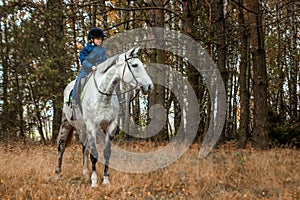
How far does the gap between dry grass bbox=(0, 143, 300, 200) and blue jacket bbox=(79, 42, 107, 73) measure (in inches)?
93.5

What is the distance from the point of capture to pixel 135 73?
6273mm

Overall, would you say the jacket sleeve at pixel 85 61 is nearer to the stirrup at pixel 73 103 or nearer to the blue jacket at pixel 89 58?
the blue jacket at pixel 89 58

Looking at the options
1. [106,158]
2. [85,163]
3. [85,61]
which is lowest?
[85,163]

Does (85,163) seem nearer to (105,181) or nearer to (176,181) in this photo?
(105,181)

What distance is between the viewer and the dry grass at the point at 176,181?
5848mm

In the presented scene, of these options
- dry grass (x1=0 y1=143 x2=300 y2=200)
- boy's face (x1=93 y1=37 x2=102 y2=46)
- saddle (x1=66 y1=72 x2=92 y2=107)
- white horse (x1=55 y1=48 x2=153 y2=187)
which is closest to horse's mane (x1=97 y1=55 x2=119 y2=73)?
white horse (x1=55 y1=48 x2=153 y2=187)

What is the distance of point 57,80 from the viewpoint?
13.1 metres

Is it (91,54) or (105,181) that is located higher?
(91,54)

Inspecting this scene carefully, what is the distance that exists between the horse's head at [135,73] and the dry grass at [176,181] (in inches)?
71.3

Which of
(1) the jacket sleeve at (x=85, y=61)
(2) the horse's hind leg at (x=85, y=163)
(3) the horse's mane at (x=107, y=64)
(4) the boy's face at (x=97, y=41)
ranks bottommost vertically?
(2) the horse's hind leg at (x=85, y=163)

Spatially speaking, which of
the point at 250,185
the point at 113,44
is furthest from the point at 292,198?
the point at 113,44

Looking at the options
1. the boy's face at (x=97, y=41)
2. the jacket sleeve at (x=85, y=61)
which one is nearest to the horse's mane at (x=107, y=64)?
the jacket sleeve at (x=85, y=61)

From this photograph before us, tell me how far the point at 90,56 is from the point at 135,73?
65.2 inches

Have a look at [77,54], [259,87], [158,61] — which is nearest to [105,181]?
[259,87]
